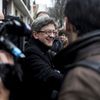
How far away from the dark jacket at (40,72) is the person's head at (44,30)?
2.6 inches

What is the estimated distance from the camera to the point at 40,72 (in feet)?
10.8

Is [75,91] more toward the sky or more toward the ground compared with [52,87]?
more toward the sky

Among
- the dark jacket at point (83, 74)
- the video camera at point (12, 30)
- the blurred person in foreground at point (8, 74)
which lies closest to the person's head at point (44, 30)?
the video camera at point (12, 30)

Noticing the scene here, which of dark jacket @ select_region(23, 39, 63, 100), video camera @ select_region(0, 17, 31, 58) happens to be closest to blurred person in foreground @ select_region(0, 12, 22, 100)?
video camera @ select_region(0, 17, 31, 58)

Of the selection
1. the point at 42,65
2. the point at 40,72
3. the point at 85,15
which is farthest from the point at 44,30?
the point at 85,15

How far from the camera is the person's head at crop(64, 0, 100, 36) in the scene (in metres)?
1.98

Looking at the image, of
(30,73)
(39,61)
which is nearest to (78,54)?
(30,73)

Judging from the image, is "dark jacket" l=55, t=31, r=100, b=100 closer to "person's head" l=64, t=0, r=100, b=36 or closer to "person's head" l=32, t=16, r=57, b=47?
"person's head" l=64, t=0, r=100, b=36

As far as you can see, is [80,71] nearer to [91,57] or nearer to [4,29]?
[91,57]

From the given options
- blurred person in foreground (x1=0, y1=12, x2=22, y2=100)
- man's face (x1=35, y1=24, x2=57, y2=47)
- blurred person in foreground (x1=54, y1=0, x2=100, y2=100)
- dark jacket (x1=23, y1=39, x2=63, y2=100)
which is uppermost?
blurred person in foreground (x1=54, y1=0, x2=100, y2=100)

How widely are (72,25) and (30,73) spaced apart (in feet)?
3.51

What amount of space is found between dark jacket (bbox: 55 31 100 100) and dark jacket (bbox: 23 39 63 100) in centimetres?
88

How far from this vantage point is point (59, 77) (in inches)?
Result: 130

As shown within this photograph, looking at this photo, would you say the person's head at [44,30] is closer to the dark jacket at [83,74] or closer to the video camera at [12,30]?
the video camera at [12,30]
